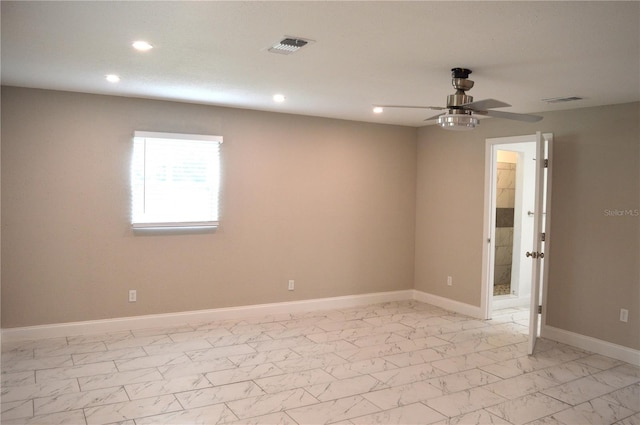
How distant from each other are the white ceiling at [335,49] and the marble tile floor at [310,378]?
243cm

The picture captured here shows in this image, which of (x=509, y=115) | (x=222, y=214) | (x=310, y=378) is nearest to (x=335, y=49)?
(x=509, y=115)

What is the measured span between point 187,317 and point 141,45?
10.5 feet

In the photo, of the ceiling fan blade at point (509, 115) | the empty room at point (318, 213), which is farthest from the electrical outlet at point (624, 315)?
the ceiling fan blade at point (509, 115)

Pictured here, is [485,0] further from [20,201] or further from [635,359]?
[20,201]

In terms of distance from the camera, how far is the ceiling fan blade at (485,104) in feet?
10.6

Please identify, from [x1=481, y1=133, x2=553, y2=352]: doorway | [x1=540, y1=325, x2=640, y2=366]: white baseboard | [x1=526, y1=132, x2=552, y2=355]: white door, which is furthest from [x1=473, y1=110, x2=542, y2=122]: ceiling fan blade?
[x1=540, y1=325, x2=640, y2=366]: white baseboard

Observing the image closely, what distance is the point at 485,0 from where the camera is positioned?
7.39 feet

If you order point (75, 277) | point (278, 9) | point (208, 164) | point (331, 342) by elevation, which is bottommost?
point (331, 342)

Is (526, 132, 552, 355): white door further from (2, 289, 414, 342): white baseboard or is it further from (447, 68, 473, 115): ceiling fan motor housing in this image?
(2, 289, 414, 342): white baseboard

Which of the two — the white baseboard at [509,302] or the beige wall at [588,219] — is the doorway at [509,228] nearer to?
the white baseboard at [509,302]

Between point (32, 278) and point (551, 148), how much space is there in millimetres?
5384

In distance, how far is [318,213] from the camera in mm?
6164

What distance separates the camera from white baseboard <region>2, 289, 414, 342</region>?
466 centimetres

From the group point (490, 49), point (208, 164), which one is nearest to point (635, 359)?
point (490, 49)
